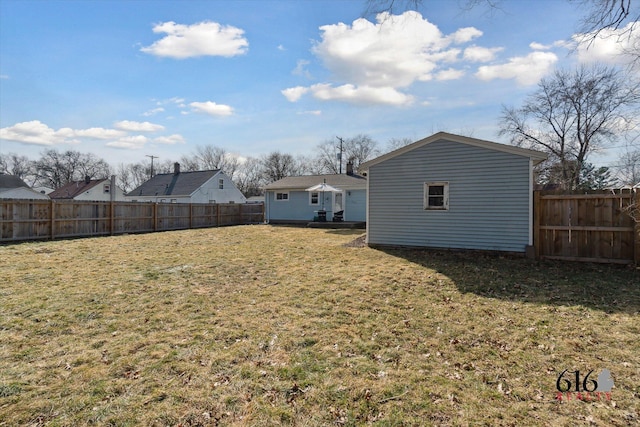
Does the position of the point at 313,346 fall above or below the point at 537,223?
below

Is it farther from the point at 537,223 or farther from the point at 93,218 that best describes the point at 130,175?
the point at 537,223

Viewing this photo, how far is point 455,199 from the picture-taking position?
374 inches

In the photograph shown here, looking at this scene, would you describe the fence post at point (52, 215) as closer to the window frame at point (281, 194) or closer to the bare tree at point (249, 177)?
the window frame at point (281, 194)

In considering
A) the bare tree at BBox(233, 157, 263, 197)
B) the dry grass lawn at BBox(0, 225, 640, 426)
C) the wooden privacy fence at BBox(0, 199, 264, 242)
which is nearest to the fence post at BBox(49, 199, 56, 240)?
the wooden privacy fence at BBox(0, 199, 264, 242)

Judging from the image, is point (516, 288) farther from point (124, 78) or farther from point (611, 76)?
point (611, 76)

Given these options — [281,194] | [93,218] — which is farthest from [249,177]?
[93,218]

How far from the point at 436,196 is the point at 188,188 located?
2503cm

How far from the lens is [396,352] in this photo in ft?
11.6

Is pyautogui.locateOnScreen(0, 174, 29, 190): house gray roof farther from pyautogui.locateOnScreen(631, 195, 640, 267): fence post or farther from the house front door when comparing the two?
pyautogui.locateOnScreen(631, 195, 640, 267): fence post

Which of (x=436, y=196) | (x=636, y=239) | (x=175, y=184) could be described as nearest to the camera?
(x=636, y=239)

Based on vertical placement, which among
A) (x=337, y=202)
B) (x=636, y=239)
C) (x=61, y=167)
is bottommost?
(x=636, y=239)

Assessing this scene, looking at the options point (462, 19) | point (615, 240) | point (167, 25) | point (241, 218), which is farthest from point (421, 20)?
point (241, 218)

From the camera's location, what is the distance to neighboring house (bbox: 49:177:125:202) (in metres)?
37.1

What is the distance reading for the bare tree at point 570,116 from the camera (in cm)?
2119
